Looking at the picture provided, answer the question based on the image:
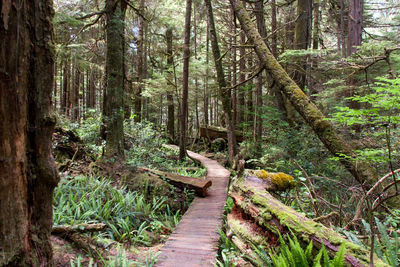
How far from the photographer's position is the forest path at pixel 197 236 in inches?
135

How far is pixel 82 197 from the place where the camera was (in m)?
4.58

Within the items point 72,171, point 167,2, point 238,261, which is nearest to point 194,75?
point 167,2

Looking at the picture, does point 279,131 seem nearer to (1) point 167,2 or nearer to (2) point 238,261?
(2) point 238,261

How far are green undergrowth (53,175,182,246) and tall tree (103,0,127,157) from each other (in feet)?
6.33

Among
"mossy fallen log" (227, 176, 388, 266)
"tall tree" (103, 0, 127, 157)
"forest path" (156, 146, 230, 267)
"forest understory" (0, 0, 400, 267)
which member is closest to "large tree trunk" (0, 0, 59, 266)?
"forest understory" (0, 0, 400, 267)

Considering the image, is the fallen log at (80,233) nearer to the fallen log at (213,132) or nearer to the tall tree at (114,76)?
the tall tree at (114,76)

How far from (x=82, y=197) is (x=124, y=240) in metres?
1.30

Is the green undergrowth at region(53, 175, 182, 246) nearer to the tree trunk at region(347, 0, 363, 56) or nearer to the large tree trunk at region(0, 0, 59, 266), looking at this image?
the large tree trunk at region(0, 0, 59, 266)

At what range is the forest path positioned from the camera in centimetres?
343

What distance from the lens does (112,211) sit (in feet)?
15.5

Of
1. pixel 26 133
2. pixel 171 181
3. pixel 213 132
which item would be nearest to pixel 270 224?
pixel 26 133

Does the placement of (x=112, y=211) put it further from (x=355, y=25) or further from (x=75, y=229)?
(x=355, y=25)

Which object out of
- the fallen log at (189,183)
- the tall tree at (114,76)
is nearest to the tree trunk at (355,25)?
the fallen log at (189,183)

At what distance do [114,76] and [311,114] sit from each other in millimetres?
6335
